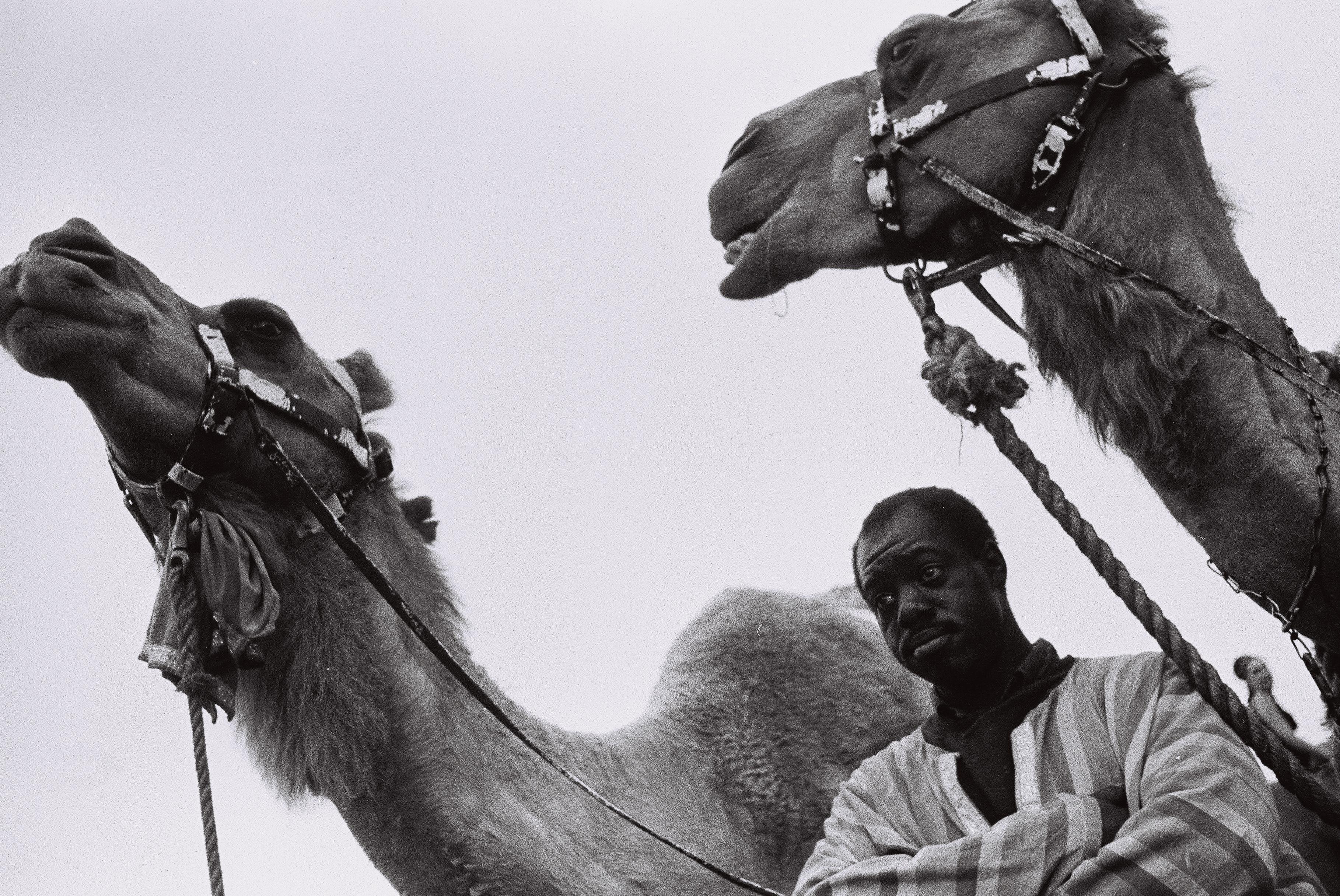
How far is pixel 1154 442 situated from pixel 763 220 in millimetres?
1037

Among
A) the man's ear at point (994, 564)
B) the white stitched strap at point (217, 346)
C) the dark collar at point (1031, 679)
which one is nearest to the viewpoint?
the dark collar at point (1031, 679)

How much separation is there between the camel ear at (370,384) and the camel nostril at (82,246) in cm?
91

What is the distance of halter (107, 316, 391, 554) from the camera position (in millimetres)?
3406

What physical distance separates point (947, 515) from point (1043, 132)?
911mm

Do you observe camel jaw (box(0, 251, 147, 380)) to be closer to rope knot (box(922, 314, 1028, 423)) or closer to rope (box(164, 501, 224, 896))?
rope (box(164, 501, 224, 896))

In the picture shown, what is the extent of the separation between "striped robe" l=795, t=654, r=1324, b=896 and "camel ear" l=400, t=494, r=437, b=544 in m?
1.87

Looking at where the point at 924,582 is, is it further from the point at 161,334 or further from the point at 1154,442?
the point at 161,334

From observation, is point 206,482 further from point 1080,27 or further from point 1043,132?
point 1080,27

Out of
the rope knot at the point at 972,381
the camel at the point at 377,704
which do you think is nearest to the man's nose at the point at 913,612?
the rope knot at the point at 972,381

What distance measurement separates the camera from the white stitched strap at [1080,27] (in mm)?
A: 3141

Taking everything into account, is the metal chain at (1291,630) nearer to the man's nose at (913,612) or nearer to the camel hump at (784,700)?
the man's nose at (913,612)

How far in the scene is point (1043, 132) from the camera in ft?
10.2

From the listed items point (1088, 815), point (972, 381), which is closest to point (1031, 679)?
point (1088, 815)

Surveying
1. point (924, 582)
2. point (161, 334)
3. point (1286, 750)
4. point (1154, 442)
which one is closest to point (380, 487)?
point (161, 334)
